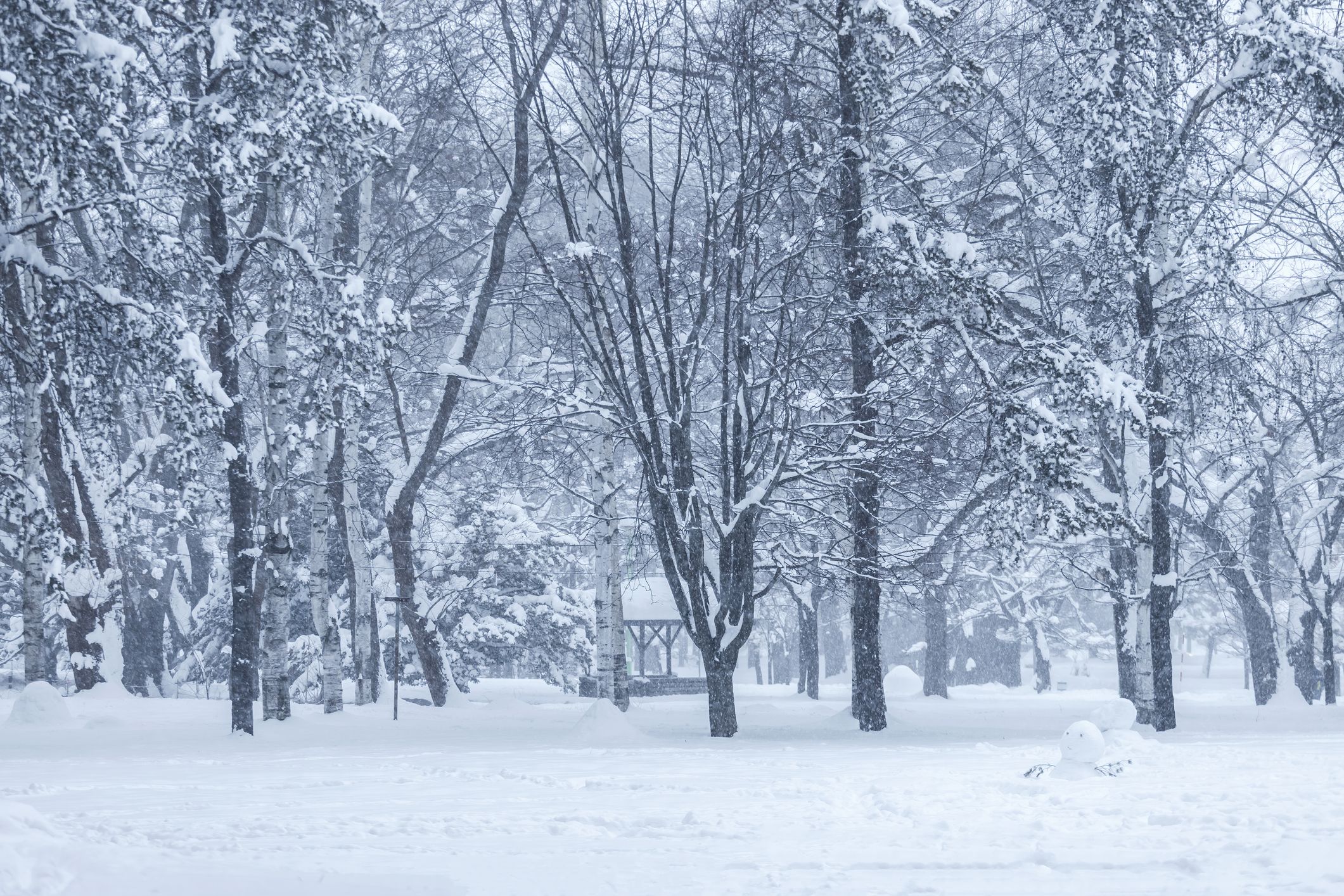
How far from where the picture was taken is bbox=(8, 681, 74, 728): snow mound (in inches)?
579

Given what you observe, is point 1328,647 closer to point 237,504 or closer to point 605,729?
point 605,729

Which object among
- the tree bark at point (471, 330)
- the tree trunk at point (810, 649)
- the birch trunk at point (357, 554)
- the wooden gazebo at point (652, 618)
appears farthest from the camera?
the wooden gazebo at point (652, 618)

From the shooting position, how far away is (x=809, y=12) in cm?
1513

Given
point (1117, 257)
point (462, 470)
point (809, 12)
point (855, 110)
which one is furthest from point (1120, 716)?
point (462, 470)

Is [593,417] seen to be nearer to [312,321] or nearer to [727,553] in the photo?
[727,553]

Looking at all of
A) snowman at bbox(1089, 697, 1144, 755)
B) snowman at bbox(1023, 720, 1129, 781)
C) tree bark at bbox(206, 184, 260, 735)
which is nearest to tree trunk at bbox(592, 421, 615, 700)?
tree bark at bbox(206, 184, 260, 735)

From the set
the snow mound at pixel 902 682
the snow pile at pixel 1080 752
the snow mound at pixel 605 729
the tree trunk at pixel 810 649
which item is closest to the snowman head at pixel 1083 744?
the snow pile at pixel 1080 752

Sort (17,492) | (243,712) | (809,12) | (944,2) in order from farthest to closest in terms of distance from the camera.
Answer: (944,2) < (809,12) < (243,712) < (17,492)

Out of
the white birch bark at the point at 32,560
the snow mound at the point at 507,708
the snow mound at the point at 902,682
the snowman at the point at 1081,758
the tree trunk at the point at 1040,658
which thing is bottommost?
the tree trunk at the point at 1040,658

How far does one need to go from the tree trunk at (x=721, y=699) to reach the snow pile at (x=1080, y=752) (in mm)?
5029

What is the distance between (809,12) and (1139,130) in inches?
159

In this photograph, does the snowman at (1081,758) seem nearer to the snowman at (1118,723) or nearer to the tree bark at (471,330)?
the snowman at (1118,723)

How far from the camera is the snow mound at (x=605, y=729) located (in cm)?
1402

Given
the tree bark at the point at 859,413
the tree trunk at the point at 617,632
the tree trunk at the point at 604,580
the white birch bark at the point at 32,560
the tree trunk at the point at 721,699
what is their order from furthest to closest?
the tree trunk at the point at 617,632 < the tree trunk at the point at 604,580 < the white birch bark at the point at 32,560 < the tree trunk at the point at 721,699 < the tree bark at the point at 859,413
